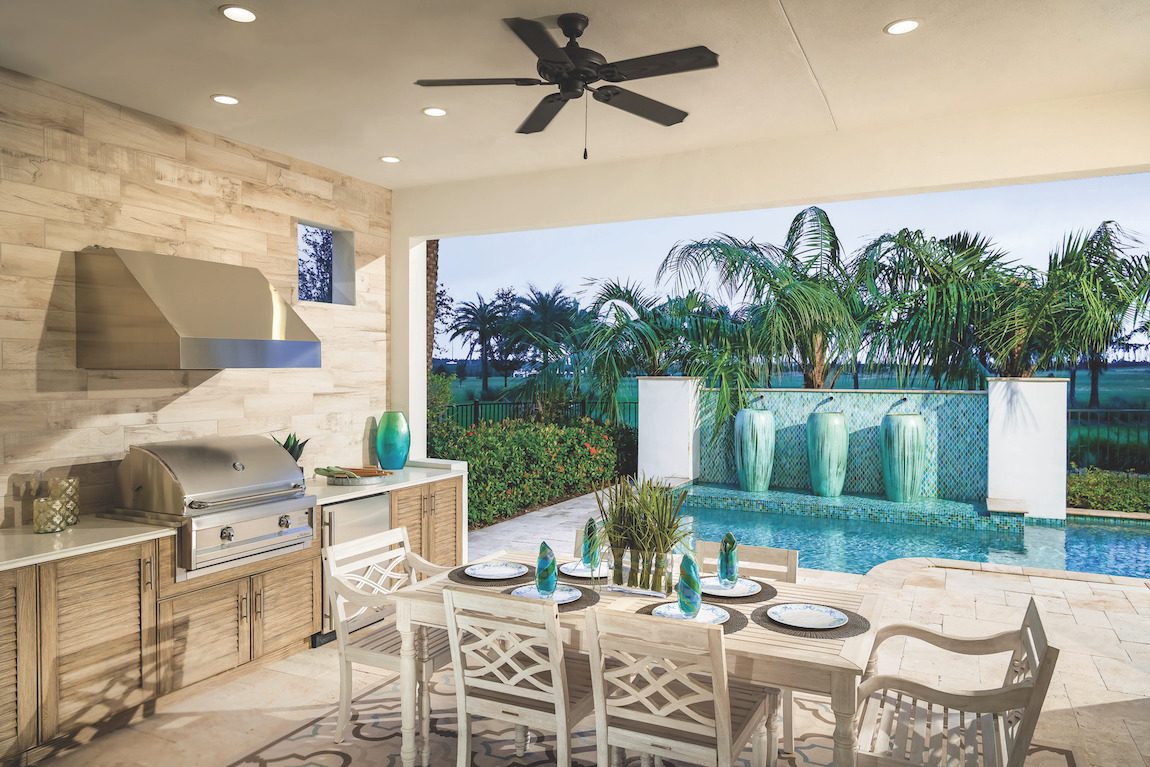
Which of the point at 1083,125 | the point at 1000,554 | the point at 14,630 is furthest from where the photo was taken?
the point at 1000,554

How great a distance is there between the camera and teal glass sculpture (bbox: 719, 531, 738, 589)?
9.00 feet

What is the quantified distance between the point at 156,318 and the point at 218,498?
0.86 meters

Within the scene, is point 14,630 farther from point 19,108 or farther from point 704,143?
point 704,143

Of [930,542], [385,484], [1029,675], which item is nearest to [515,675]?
[1029,675]

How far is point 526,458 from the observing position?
8156mm

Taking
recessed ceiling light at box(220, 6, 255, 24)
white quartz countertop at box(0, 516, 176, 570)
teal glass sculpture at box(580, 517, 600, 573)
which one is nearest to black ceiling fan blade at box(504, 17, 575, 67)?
recessed ceiling light at box(220, 6, 255, 24)

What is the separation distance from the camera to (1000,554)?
21.8 ft

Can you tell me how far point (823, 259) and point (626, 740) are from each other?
8283 millimetres

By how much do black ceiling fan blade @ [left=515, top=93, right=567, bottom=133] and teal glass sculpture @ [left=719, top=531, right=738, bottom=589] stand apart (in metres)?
1.73

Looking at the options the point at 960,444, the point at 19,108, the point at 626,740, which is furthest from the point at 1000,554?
the point at 19,108

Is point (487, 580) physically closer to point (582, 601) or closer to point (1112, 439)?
point (582, 601)

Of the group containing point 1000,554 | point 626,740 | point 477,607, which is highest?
point 477,607

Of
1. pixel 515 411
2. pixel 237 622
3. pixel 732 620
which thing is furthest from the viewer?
pixel 515 411

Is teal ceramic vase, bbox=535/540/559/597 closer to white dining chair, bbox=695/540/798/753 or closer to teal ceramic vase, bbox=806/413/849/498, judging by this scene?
white dining chair, bbox=695/540/798/753
